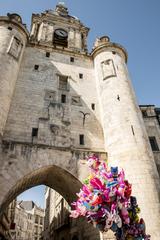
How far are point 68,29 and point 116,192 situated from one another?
17.3m

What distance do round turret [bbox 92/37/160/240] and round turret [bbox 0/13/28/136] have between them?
196 inches

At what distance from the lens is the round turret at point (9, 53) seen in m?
9.47

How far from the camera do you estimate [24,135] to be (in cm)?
938

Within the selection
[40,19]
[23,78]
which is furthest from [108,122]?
[40,19]

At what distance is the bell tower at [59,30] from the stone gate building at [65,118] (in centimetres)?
254

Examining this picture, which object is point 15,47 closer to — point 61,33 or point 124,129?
point 61,33

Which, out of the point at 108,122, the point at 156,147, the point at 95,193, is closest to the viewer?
the point at 95,193

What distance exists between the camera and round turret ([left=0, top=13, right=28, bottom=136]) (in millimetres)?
9469

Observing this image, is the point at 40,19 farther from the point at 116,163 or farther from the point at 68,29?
the point at 116,163

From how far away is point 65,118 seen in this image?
416 inches

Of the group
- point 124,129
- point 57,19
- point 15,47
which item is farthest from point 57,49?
point 124,129

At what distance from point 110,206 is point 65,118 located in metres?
6.90

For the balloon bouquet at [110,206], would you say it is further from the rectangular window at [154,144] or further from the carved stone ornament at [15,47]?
the carved stone ornament at [15,47]

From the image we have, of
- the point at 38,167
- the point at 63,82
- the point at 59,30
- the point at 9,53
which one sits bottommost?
the point at 38,167
